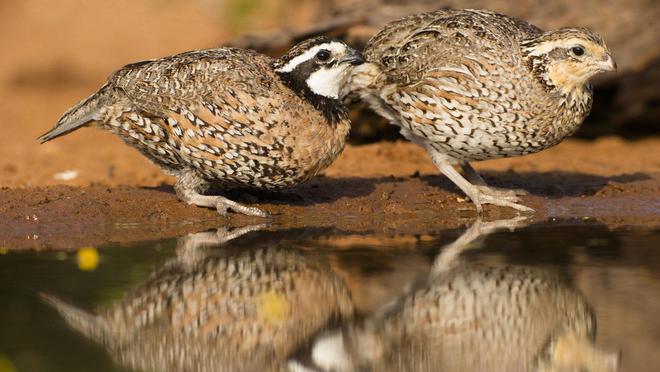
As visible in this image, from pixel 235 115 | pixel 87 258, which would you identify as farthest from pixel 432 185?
pixel 87 258

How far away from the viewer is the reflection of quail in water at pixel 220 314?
635 cm

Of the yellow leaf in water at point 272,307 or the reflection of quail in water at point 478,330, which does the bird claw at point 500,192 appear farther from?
the yellow leaf in water at point 272,307

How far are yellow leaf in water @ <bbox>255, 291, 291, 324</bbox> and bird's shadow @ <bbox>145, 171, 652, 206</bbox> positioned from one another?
3184mm

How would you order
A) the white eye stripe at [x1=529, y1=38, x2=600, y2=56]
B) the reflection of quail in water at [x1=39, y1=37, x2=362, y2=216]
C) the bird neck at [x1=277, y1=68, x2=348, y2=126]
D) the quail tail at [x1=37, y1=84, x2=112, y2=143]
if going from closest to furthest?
the reflection of quail in water at [x1=39, y1=37, x2=362, y2=216], the bird neck at [x1=277, y1=68, x2=348, y2=126], the white eye stripe at [x1=529, y1=38, x2=600, y2=56], the quail tail at [x1=37, y1=84, x2=112, y2=143]

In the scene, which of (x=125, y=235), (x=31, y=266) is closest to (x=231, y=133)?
(x=125, y=235)

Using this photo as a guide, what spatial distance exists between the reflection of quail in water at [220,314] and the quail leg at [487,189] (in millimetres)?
2964

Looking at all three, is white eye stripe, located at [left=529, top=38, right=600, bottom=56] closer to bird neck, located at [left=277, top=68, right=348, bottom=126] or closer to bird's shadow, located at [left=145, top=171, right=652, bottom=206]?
bird's shadow, located at [left=145, top=171, right=652, bottom=206]

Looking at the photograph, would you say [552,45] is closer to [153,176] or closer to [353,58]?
[353,58]

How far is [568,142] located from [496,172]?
2.29 metres

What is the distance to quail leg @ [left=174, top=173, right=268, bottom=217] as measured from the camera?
10.1m

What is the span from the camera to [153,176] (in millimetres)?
12664

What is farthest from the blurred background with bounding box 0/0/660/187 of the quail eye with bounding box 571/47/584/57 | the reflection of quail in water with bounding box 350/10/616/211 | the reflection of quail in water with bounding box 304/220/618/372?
the reflection of quail in water with bounding box 304/220/618/372

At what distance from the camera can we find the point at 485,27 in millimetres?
10531

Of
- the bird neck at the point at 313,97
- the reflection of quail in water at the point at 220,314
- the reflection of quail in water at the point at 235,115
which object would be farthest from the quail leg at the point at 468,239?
the bird neck at the point at 313,97
